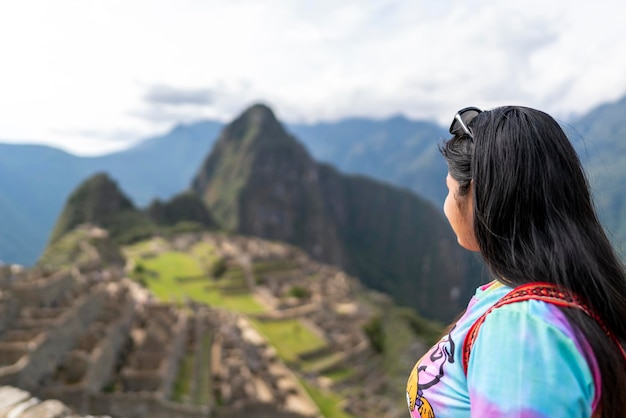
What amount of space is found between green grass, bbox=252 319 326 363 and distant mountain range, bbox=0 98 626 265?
1089 centimetres

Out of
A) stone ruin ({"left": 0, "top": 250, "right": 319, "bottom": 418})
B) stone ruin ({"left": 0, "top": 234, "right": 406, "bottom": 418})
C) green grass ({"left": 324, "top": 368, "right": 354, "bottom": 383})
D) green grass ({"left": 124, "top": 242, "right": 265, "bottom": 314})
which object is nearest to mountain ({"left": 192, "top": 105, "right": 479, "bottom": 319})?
green grass ({"left": 124, "top": 242, "right": 265, "bottom": 314})

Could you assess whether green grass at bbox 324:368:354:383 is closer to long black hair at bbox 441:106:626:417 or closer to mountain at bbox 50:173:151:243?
long black hair at bbox 441:106:626:417

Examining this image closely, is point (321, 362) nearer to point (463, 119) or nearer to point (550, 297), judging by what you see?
point (463, 119)

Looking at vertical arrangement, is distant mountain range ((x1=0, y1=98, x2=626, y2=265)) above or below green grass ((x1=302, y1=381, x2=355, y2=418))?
above

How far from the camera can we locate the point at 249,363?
1623cm

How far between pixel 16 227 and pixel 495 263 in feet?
83.5

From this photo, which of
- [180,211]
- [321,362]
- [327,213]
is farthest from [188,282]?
[327,213]

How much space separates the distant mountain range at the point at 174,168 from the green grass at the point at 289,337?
10891 millimetres

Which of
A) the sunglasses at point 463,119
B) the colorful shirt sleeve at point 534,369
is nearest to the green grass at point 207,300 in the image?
the sunglasses at point 463,119

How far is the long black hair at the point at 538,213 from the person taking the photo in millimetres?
1237

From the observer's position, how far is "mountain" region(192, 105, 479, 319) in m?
110

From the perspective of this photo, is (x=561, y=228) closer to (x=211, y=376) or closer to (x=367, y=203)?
(x=211, y=376)

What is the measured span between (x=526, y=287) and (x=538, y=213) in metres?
0.24

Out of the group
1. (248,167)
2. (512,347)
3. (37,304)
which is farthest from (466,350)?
(248,167)
